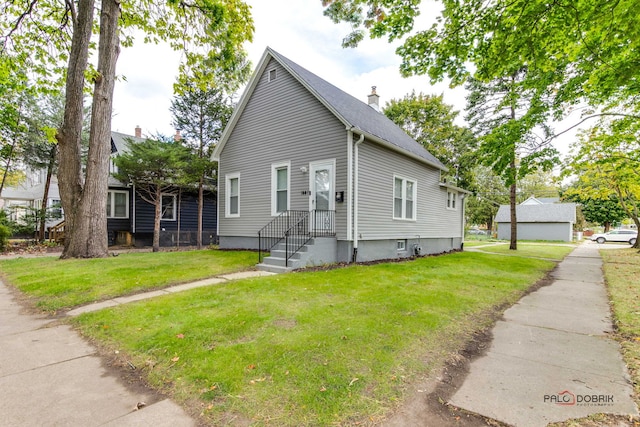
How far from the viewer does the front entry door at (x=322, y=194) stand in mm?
9133

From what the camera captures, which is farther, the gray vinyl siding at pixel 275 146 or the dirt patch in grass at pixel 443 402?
the gray vinyl siding at pixel 275 146

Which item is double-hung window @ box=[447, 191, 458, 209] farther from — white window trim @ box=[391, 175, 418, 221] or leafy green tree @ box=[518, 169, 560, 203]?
leafy green tree @ box=[518, 169, 560, 203]

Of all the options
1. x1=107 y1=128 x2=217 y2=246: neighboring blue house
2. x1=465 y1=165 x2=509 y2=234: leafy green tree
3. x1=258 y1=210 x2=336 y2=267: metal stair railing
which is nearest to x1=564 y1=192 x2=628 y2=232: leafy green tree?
x1=465 y1=165 x2=509 y2=234: leafy green tree

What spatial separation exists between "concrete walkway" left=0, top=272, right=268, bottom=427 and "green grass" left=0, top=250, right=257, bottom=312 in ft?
5.25

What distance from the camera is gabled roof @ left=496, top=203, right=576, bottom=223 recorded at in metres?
31.5

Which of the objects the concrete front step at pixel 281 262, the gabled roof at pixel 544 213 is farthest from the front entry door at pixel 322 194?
the gabled roof at pixel 544 213

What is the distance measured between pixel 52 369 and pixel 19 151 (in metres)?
20.8

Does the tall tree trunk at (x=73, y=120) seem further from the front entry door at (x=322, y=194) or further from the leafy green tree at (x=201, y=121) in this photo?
the front entry door at (x=322, y=194)

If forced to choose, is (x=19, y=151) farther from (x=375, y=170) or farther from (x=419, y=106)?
(x=419, y=106)

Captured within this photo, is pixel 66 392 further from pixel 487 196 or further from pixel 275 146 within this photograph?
pixel 487 196

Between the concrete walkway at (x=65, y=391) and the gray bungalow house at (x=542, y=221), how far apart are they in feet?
127

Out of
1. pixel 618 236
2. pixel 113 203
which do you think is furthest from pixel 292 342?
pixel 618 236

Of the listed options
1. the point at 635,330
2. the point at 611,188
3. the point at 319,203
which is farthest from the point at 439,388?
the point at 611,188

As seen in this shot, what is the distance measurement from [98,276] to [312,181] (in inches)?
A: 237
